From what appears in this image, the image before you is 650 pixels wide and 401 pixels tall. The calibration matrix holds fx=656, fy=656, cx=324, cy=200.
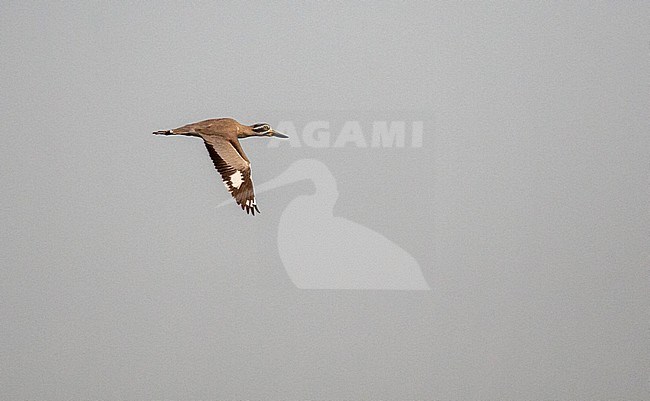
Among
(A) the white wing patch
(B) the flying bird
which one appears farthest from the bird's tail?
(A) the white wing patch

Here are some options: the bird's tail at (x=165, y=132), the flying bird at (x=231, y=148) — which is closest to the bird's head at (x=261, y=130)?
the flying bird at (x=231, y=148)

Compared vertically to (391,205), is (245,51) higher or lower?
higher

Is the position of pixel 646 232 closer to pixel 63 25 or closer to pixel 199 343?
pixel 199 343

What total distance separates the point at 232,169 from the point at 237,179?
3 cm

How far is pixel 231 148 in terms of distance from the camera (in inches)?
78.2

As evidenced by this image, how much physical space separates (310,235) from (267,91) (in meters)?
0.47

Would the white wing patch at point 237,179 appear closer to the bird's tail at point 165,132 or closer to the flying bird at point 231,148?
the flying bird at point 231,148

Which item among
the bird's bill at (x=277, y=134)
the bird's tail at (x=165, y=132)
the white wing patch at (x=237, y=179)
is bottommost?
the white wing patch at (x=237, y=179)

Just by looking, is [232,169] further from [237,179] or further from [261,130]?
[261,130]

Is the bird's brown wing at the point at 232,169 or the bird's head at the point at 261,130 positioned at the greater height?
the bird's head at the point at 261,130

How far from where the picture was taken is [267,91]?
206 centimetres

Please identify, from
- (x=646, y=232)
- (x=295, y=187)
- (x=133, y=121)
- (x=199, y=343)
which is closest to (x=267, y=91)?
(x=295, y=187)

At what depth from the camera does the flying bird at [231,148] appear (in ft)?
6.48

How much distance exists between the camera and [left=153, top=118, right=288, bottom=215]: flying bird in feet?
6.48
